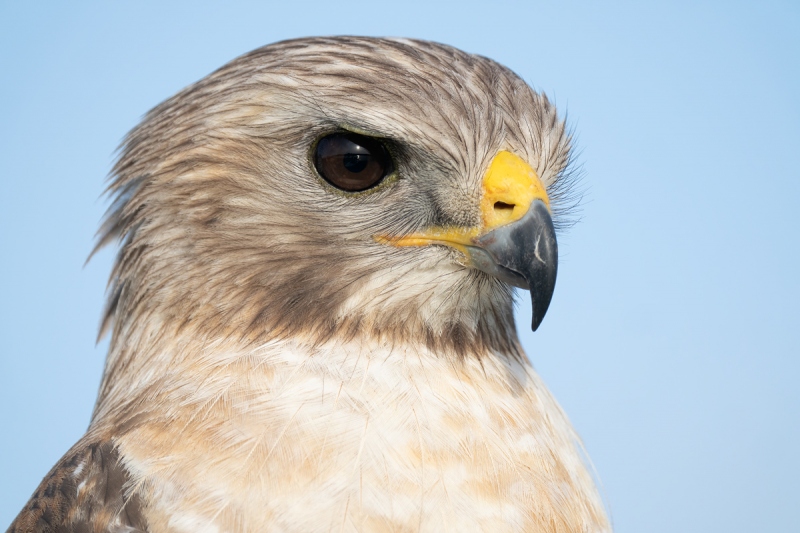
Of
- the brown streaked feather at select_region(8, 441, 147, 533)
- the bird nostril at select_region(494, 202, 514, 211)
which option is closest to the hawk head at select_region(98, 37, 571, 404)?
the bird nostril at select_region(494, 202, 514, 211)

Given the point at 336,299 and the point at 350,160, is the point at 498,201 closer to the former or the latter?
the point at 350,160

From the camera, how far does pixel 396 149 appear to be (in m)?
3.54

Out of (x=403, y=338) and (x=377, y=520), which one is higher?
(x=403, y=338)

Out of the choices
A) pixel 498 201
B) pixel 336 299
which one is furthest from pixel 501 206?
pixel 336 299

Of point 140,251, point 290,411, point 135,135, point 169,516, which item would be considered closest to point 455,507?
point 290,411

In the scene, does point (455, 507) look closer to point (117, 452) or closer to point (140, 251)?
point (117, 452)

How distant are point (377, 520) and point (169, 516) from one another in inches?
27.3

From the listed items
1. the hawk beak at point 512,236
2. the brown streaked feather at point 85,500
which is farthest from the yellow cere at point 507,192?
the brown streaked feather at point 85,500

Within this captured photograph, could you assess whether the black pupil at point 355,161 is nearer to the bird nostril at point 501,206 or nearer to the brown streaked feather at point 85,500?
the bird nostril at point 501,206

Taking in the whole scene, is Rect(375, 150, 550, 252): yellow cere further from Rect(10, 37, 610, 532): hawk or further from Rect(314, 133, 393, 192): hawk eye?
Rect(314, 133, 393, 192): hawk eye

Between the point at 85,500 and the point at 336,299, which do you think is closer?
the point at 85,500

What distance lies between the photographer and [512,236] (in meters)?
3.36

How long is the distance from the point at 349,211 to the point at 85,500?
1490mm

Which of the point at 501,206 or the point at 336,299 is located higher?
the point at 501,206
